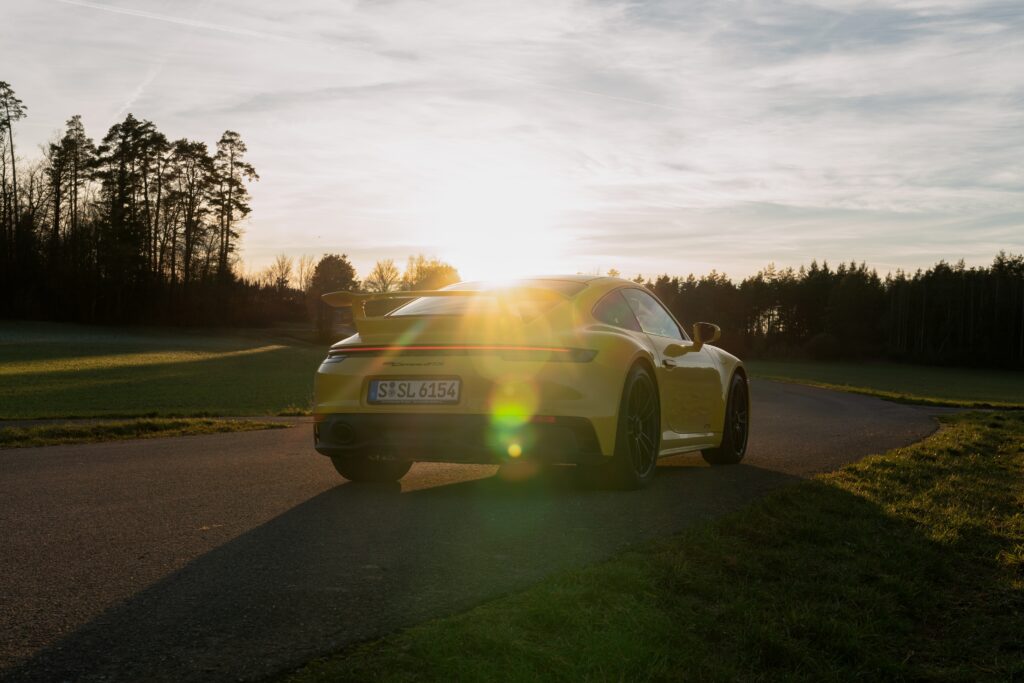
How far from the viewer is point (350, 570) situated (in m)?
4.13

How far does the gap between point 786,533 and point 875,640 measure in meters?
1.69

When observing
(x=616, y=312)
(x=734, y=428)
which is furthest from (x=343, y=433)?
(x=734, y=428)

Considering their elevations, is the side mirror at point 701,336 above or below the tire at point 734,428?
above

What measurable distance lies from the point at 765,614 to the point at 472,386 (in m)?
2.78

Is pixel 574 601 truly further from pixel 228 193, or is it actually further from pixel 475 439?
pixel 228 193

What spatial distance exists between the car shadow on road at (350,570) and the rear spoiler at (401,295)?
127 centimetres

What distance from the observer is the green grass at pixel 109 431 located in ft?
35.0

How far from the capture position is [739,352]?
11312 centimetres

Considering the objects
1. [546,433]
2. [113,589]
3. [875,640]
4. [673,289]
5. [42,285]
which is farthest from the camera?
[673,289]

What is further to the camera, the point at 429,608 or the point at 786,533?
the point at 786,533

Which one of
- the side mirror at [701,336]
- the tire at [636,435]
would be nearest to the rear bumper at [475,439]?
the tire at [636,435]

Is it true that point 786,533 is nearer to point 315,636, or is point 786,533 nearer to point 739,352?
point 315,636

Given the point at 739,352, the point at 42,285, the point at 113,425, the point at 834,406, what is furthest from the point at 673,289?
the point at 113,425

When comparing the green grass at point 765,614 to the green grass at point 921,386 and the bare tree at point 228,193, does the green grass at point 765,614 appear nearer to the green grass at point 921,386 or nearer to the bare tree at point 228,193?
the green grass at point 921,386
